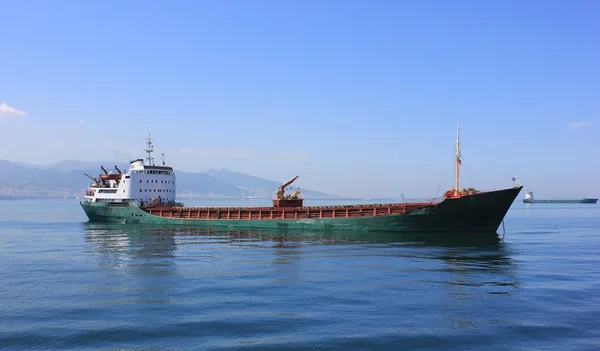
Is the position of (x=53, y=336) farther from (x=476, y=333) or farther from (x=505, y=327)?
(x=505, y=327)

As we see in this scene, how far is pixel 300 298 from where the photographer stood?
693 inches

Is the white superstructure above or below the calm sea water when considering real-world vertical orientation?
above

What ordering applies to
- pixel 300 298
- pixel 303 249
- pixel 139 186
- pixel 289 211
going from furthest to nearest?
pixel 139 186
pixel 289 211
pixel 303 249
pixel 300 298

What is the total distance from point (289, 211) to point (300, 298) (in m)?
29.6

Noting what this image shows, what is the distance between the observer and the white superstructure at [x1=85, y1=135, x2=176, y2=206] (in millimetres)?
57406

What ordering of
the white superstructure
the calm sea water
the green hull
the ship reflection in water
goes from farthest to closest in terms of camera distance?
the white superstructure, the green hull, the ship reflection in water, the calm sea water

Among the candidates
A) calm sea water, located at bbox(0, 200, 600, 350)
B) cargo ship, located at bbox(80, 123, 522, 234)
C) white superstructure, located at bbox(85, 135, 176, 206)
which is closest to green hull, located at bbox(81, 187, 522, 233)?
cargo ship, located at bbox(80, 123, 522, 234)

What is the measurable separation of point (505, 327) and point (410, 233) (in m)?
25.6

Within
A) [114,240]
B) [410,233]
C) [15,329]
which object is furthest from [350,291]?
[114,240]

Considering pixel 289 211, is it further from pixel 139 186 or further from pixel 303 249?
pixel 139 186

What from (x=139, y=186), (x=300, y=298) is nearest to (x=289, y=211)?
(x=139, y=186)

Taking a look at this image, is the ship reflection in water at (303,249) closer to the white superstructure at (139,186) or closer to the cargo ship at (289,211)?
the cargo ship at (289,211)

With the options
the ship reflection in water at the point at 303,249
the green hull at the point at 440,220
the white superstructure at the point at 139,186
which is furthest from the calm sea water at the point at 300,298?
the white superstructure at the point at 139,186

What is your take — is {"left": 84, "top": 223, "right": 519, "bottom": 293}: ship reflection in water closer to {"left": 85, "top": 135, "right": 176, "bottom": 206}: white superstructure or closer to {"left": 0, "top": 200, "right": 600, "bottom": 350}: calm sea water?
{"left": 0, "top": 200, "right": 600, "bottom": 350}: calm sea water
